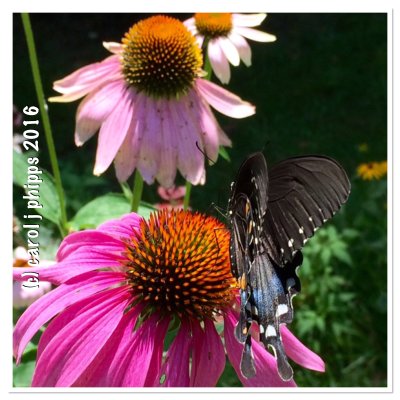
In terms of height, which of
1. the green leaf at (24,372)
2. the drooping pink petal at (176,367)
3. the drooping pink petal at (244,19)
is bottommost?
the green leaf at (24,372)

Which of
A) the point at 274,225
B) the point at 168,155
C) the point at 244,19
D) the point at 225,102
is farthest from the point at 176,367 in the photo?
the point at 244,19

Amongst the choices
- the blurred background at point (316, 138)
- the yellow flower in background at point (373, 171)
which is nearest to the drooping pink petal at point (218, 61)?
the blurred background at point (316, 138)

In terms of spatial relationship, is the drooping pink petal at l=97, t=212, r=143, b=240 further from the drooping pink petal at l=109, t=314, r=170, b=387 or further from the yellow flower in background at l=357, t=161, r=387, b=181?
the yellow flower in background at l=357, t=161, r=387, b=181

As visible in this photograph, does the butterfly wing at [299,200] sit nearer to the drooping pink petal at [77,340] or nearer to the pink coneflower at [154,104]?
the pink coneflower at [154,104]

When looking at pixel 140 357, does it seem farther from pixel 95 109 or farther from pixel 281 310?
pixel 95 109

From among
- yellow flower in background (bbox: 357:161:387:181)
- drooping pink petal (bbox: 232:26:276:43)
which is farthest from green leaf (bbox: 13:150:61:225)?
yellow flower in background (bbox: 357:161:387:181)
